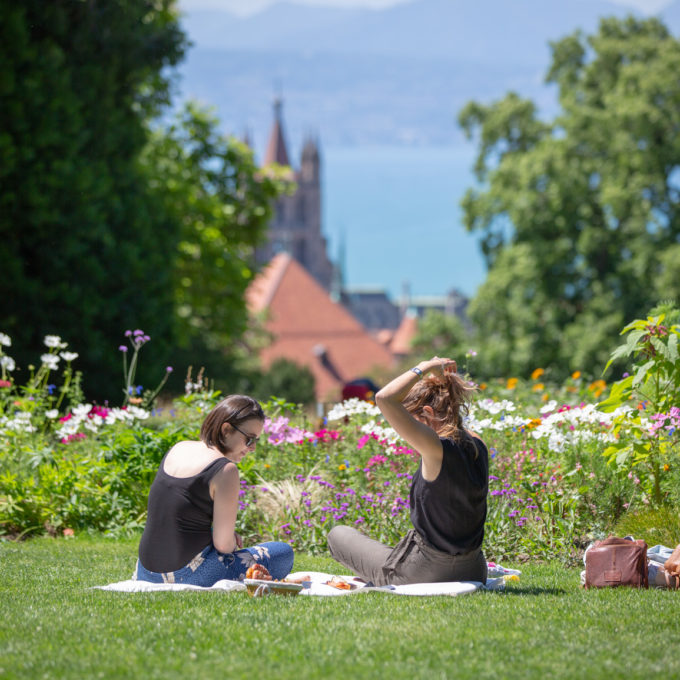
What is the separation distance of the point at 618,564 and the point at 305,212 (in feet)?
406

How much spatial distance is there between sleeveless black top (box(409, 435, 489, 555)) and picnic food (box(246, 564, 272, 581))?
87 centimetres

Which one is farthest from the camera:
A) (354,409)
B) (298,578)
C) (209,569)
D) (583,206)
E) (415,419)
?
(583,206)

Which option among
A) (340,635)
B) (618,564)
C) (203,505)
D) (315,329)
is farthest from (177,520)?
(315,329)

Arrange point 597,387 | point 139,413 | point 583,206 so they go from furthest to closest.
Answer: point 583,206 < point 597,387 < point 139,413

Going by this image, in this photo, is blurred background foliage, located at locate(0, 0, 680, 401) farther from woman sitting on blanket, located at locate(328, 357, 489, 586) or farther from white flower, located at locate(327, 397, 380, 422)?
woman sitting on blanket, located at locate(328, 357, 489, 586)

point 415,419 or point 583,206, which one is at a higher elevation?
point 583,206

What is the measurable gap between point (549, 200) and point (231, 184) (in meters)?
8.82

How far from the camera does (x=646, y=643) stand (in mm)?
4070

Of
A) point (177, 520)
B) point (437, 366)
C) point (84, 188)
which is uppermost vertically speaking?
point (84, 188)

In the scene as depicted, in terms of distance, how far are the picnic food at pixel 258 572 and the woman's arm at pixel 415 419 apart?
1.07 metres

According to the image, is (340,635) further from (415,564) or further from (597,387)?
(597,387)

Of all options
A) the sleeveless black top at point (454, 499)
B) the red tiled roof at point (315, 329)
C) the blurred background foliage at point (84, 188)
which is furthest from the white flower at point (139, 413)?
the red tiled roof at point (315, 329)

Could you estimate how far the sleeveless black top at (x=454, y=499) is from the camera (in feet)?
16.0

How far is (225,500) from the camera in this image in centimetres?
504
